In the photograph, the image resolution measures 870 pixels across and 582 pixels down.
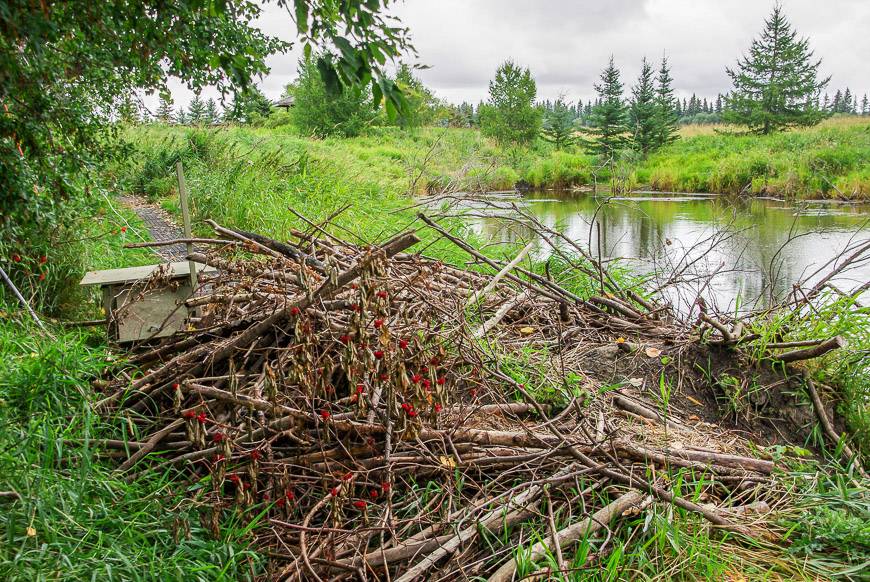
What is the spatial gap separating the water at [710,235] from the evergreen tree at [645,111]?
10.1 meters

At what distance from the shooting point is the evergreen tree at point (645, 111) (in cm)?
2883

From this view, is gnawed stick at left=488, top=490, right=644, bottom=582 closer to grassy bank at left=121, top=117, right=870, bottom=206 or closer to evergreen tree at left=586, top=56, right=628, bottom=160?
grassy bank at left=121, top=117, right=870, bottom=206

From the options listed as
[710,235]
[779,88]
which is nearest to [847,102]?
[779,88]

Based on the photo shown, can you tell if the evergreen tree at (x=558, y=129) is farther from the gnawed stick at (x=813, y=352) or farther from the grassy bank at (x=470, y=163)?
the gnawed stick at (x=813, y=352)

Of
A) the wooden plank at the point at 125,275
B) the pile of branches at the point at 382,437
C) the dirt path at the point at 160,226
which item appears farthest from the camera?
the dirt path at the point at 160,226

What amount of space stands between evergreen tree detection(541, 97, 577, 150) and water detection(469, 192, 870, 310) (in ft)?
53.4

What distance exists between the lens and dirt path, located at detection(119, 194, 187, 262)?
676 centimetres

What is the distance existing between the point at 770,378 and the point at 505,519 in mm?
1814

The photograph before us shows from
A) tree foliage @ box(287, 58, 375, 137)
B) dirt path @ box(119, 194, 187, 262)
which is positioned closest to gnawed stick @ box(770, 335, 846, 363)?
dirt path @ box(119, 194, 187, 262)

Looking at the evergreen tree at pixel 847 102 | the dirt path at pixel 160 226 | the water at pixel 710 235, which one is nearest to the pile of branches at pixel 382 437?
the water at pixel 710 235

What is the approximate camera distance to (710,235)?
10258 mm

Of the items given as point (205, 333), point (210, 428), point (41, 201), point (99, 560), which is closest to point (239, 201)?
point (41, 201)

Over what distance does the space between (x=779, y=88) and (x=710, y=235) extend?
2886 centimetres

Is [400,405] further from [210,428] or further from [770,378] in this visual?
[770,378]
